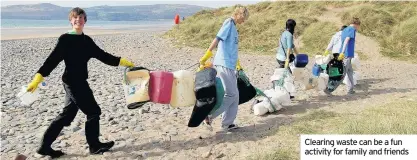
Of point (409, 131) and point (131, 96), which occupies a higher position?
point (131, 96)

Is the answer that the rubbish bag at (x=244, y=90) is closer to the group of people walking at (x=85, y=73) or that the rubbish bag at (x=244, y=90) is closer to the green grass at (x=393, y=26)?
the group of people walking at (x=85, y=73)

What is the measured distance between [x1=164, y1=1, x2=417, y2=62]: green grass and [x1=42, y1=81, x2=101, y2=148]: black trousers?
13347 millimetres

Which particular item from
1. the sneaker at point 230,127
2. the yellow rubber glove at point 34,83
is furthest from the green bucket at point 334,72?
the yellow rubber glove at point 34,83

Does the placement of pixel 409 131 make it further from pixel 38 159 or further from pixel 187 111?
pixel 38 159

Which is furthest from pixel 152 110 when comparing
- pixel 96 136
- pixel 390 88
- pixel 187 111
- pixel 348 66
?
pixel 390 88

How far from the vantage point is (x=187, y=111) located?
7648 mm

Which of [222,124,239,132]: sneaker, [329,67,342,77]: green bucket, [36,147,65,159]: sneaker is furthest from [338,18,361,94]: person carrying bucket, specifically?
[36,147,65,159]: sneaker

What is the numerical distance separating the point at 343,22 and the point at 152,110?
14875mm

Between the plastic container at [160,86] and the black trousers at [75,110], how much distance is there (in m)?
0.71

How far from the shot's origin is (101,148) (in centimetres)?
534

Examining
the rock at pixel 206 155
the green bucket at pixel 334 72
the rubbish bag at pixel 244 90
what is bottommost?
the rock at pixel 206 155

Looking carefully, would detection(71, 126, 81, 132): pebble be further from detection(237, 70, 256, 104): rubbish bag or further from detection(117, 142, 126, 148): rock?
detection(237, 70, 256, 104): rubbish bag

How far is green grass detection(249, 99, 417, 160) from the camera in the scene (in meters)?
5.10

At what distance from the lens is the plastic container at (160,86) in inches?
207
